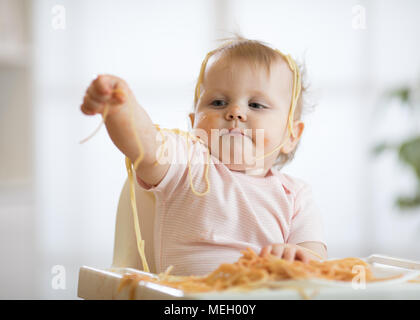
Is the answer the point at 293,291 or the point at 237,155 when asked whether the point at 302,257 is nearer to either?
the point at 293,291

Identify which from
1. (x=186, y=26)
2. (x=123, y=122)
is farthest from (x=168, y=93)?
(x=123, y=122)

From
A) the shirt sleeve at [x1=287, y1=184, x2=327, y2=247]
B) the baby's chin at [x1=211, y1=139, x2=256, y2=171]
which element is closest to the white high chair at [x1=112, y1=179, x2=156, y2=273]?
the baby's chin at [x1=211, y1=139, x2=256, y2=171]

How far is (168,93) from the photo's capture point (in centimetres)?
320

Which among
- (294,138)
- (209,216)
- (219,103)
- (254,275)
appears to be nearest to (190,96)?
(294,138)

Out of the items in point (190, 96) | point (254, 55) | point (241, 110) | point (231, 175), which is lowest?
point (231, 175)

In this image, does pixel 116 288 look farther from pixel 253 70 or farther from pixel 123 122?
pixel 253 70

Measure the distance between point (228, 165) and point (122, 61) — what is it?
7.77 ft

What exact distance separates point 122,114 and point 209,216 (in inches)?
10.4

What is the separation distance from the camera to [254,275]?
0.62 m

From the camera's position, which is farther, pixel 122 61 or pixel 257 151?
pixel 122 61

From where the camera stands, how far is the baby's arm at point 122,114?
63 cm

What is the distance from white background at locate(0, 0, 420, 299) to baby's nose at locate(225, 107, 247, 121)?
2.21m

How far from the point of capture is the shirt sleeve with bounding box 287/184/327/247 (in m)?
0.95

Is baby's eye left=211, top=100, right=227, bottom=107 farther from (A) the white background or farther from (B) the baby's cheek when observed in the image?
(A) the white background
